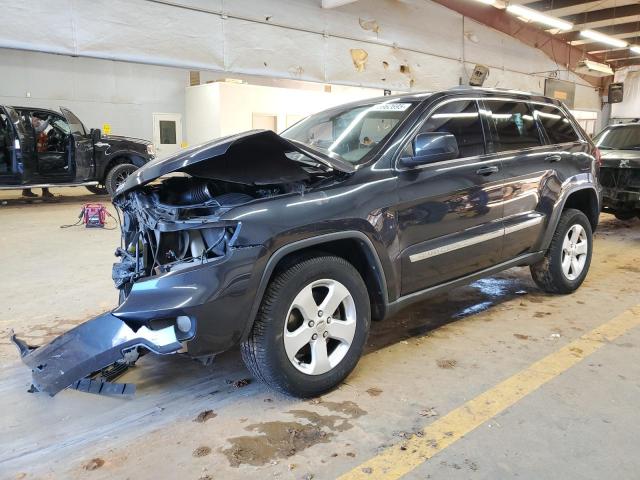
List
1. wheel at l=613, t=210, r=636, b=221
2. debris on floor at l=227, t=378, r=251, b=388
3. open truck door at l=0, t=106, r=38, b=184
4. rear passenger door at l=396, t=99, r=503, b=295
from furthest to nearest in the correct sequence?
open truck door at l=0, t=106, r=38, b=184, wheel at l=613, t=210, r=636, b=221, rear passenger door at l=396, t=99, r=503, b=295, debris on floor at l=227, t=378, r=251, b=388

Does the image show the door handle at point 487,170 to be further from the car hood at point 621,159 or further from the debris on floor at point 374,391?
the car hood at point 621,159

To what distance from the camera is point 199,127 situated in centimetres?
1459

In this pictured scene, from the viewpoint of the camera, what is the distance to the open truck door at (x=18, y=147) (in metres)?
10.1

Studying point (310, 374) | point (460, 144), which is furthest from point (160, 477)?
point (460, 144)

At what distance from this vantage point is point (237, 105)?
531 inches

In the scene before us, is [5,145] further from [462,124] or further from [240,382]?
[462,124]

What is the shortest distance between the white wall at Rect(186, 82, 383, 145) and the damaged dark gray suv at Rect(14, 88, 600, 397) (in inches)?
399

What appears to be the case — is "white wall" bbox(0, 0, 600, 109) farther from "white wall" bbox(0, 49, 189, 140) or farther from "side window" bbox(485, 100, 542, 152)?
"white wall" bbox(0, 49, 189, 140)

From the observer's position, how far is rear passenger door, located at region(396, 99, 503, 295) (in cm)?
311

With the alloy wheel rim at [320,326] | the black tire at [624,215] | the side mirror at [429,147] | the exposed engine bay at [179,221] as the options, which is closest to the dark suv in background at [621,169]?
the black tire at [624,215]

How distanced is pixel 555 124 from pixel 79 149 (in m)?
9.30

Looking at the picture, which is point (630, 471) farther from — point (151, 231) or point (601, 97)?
point (601, 97)

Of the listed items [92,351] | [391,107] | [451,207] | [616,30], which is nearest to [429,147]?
[451,207]

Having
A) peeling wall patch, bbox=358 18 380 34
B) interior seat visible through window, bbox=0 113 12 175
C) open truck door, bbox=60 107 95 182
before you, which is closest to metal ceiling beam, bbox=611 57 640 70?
Result: peeling wall patch, bbox=358 18 380 34
